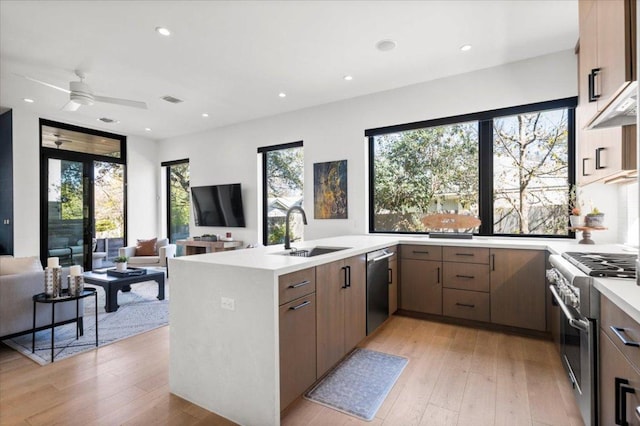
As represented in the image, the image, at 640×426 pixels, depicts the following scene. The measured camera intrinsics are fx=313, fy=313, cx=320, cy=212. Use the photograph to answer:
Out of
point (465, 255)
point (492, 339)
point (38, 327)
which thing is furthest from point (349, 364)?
point (38, 327)

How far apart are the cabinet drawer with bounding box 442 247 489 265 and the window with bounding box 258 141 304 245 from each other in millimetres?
2673

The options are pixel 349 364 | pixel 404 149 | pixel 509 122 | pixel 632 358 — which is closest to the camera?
pixel 632 358

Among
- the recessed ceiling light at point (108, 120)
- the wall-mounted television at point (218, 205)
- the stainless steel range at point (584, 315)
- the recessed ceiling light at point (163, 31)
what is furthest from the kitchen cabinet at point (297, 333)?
the recessed ceiling light at point (108, 120)

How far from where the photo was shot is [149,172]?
291 inches

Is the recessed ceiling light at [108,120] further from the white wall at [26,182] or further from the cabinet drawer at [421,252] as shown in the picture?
the cabinet drawer at [421,252]

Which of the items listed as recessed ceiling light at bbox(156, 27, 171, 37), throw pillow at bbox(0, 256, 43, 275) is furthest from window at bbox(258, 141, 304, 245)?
throw pillow at bbox(0, 256, 43, 275)

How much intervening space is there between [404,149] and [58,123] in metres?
6.36

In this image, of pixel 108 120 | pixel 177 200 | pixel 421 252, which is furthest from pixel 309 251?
pixel 177 200

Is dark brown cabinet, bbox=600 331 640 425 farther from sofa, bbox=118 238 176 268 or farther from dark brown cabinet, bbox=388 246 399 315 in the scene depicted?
sofa, bbox=118 238 176 268

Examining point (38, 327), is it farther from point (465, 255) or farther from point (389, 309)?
point (465, 255)

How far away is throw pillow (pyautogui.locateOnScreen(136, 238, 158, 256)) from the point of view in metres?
6.06

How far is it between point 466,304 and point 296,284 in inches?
88.3

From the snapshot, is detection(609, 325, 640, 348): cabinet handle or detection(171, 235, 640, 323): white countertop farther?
detection(171, 235, 640, 323): white countertop

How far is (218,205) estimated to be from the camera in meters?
6.30
